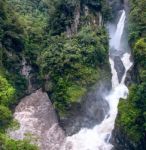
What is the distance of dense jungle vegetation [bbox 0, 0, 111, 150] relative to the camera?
140ft

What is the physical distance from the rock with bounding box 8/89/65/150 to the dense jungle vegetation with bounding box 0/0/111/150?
Result: 3.51 ft

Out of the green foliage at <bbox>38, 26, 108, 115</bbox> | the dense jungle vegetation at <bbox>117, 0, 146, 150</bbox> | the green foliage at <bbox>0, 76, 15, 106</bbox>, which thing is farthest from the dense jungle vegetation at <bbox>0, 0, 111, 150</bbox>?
the green foliage at <bbox>0, 76, 15, 106</bbox>

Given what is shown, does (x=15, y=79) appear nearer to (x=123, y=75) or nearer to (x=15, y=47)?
(x=15, y=47)

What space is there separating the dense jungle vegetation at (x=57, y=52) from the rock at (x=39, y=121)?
42.1 inches

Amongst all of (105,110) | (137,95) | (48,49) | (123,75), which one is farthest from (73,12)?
(137,95)

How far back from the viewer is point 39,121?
A: 41062 millimetres

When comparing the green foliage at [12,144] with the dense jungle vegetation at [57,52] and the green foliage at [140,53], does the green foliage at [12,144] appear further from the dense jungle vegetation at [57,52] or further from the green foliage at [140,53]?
the green foliage at [140,53]

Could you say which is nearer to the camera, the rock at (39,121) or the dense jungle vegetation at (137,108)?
the dense jungle vegetation at (137,108)

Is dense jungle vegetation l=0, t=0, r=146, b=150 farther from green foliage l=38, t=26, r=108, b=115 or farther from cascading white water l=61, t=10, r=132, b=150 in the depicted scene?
cascading white water l=61, t=10, r=132, b=150

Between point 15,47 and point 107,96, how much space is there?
12.7 metres

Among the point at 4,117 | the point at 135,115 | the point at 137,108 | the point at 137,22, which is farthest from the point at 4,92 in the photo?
the point at 137,22

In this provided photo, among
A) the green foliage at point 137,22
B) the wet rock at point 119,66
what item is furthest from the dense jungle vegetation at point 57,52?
the green foliage at point 137,22

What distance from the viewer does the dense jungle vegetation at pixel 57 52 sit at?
42.8 meters

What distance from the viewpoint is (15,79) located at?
45531 mm
